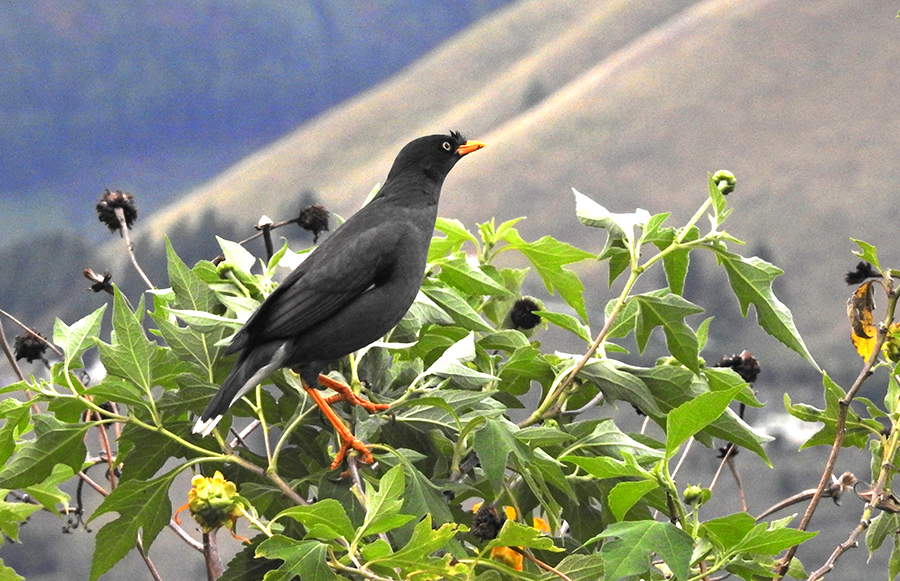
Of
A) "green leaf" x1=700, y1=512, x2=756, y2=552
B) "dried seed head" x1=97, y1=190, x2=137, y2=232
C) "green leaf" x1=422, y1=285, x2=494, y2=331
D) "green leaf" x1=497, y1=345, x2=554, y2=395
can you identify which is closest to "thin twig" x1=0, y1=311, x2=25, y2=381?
"dried seed head" x1=97, y1=190, x2=137, y2=232

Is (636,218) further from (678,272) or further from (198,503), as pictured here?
(198,503)

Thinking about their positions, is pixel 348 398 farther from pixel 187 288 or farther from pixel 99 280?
pixel 99 280

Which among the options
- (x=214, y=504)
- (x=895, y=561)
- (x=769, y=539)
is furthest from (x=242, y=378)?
(x=895, y=561)

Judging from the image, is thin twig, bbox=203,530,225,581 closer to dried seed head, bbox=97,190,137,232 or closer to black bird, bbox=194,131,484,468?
black bird, bbox=194,131,484,468

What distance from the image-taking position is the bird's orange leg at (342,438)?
1505 mm

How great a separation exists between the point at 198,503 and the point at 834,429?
109 centimetres

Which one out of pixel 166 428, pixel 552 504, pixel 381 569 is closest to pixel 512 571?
pixel 381 569

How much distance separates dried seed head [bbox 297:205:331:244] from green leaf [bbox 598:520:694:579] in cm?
113

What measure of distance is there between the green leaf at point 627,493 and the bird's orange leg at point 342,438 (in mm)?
389

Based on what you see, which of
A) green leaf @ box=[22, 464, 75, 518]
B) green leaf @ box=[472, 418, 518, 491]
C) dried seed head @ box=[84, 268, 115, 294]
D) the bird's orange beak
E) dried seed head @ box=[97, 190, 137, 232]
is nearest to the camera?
green leaf @ box=[472, 418, 518, 491]

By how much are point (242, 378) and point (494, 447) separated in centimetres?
42

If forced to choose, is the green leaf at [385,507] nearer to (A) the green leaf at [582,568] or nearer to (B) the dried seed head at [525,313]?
(A) the green leaf at [582,568]

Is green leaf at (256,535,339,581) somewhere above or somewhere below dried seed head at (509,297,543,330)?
below

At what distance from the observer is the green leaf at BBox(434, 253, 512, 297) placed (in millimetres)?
1802
